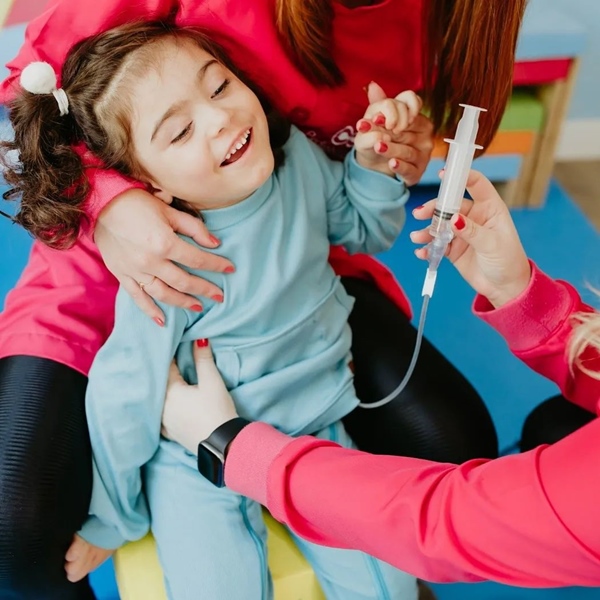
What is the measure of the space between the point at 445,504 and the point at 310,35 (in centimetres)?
71

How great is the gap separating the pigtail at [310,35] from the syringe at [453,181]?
0.34 meters

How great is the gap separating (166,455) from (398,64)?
2.47ft

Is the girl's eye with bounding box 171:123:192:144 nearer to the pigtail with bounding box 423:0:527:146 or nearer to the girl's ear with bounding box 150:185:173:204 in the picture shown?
the girl's ear with bounding box 150:185:173:204

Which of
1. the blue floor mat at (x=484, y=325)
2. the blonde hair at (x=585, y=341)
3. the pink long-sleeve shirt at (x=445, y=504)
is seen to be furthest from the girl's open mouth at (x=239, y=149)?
the blue floor mat at (x=484, y=325)

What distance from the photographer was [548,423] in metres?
1.10

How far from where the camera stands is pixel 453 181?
0.80 m

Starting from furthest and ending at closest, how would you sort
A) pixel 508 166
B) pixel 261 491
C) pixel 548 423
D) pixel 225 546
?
pixel 508 166
pixel 548 423
pixel 225 546
pixel 261 491

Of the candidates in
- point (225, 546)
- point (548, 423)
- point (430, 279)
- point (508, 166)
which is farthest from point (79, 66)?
point (508, 166)

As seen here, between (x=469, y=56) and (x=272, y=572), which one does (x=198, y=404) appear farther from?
(x=469, y=56)

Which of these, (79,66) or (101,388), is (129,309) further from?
(79,66)

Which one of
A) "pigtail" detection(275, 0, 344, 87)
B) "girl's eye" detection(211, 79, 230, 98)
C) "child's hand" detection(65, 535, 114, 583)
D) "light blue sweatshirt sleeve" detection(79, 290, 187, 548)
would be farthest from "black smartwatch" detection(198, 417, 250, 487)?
"pigtail" detection(275, 0, 344, 87)

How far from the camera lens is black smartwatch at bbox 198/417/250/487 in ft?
2.79

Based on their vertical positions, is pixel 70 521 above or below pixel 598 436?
below

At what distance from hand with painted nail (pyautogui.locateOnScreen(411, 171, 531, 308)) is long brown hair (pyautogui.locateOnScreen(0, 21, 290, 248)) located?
1.34ft
